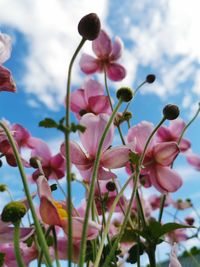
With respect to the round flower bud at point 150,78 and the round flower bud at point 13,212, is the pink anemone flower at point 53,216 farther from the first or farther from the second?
the round flower bud at point 150,78

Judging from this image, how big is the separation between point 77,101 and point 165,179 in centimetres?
38

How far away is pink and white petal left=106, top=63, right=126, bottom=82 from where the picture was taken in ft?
4.89

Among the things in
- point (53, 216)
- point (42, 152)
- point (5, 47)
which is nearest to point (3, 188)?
point (42, 152)

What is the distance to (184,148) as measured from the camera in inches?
54.6

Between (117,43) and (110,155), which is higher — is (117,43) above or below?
above

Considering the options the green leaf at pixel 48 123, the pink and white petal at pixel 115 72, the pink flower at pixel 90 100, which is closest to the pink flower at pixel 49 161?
the pink flower at pixel 90 100

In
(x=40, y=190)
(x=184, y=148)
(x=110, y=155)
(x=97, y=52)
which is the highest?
(x=97, y=52)

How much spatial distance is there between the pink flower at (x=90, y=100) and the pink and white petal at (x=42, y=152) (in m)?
0.12

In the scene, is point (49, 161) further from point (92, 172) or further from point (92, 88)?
point (92, 172)

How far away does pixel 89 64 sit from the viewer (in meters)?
1.56

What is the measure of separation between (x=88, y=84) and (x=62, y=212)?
0.63 meters

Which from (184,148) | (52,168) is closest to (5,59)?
(52,168)

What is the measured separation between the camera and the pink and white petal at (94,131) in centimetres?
80

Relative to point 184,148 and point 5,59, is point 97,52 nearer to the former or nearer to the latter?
point 184,148
